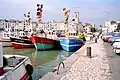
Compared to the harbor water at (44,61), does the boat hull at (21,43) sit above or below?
above

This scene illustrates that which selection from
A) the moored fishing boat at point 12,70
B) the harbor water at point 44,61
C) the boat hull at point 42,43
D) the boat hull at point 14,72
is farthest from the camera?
the boat hull at point 42,43

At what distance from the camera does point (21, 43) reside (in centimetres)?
4472

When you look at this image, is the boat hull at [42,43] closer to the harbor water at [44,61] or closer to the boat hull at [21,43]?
the boat hull at [21,43]

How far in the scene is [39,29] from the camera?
53.6m

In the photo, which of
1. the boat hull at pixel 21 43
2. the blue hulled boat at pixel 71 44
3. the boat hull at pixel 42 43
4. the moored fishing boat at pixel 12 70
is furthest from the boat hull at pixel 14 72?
the boat hull at pixel 21 43

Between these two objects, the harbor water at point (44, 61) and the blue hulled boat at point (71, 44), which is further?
the blue hulled boat at point (71, 44)

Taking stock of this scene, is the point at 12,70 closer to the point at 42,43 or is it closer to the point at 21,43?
the point at 42,43

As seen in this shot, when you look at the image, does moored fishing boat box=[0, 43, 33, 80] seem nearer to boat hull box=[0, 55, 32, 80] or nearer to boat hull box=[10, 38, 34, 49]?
boat hull box=[0, 55, 32, 80]

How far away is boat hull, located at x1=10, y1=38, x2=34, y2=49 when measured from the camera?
4438 cm

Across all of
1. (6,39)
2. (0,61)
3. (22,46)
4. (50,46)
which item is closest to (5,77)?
(0,61)

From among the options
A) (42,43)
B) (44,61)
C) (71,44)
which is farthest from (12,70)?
(42,43)

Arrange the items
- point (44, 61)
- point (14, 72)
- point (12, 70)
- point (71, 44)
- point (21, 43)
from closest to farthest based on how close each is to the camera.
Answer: point (12, 70) → point (14, 72) → point (44, 61) → point (71, 44) → point (21, 43)

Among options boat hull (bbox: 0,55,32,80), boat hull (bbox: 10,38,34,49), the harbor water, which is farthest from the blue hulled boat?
boat hull (bbox: 0,55,32,80)

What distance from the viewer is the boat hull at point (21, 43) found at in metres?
44.4
